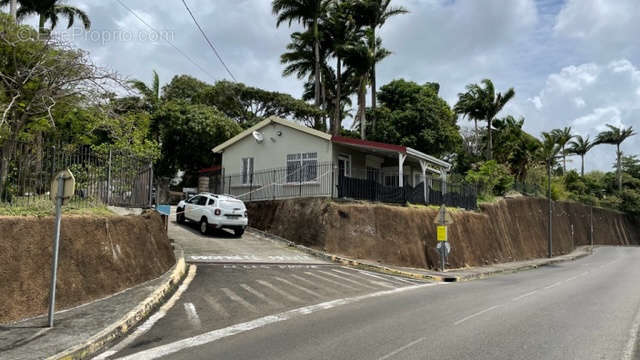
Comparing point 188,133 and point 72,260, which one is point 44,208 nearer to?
point 72,260

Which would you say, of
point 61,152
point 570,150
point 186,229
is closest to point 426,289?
point 61,152

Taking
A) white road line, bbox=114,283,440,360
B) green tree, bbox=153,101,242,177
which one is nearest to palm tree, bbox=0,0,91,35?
green tree, bbox=153,101,242,177

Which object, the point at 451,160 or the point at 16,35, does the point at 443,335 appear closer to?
the point at 16,35

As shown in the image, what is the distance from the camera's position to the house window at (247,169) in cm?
2747

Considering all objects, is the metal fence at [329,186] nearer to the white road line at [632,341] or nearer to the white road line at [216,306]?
the white road line at [216,306]

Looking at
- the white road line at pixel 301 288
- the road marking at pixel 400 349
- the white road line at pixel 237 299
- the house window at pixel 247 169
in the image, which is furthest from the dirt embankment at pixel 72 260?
the house window at pixel 247 169

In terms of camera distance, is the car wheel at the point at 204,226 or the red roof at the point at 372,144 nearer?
the car wheel at the point at 204,226

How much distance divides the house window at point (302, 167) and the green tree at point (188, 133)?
436 inches

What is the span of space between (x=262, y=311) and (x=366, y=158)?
1839 centimetres

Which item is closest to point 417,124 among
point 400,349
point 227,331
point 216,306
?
point 216,306

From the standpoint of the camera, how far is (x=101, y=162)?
39.2ft

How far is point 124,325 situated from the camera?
7645 mm

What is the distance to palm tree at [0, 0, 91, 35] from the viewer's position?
30277mm

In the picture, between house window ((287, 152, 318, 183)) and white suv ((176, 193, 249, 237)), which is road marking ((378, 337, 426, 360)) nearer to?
white suv ((176, 193, 249, 237))
